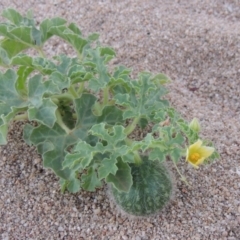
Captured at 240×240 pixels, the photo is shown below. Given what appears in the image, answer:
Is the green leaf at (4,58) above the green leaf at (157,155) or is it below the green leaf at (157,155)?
below

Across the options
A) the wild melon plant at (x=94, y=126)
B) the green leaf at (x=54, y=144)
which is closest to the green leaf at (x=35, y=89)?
the wild melon plant at (x=94, y=126)

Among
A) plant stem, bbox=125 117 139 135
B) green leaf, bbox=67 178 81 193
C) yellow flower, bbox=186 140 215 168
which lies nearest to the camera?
yellow flower, bbox=186 140 215 168

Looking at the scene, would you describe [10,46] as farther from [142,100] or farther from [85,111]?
[142,100]

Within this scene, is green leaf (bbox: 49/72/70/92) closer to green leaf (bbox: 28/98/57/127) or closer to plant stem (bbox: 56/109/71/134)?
green leaf (bbox: 28/98/57/127)

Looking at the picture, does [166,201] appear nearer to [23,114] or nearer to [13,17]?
[23,114]

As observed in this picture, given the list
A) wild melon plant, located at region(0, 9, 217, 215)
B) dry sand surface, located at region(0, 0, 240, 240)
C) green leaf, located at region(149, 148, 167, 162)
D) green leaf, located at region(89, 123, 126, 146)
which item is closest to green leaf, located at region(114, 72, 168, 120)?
wild melon plant, located at region(0, 9, 217, 215)

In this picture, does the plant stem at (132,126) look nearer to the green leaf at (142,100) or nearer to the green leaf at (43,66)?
the green leaf at (142,100)

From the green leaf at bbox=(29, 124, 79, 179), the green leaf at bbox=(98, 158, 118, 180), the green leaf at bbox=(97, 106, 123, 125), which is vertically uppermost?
the green leaf at bbox=(98, 158, 118, 180)
